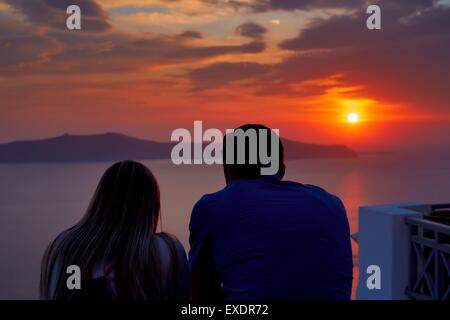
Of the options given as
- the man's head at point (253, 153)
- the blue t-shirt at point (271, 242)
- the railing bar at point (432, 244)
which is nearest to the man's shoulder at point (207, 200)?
the blue t-shirt at point (271, 242)

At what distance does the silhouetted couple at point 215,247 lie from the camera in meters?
1.53

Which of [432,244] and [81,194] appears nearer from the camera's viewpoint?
[432,244]

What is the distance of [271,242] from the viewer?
1.52 meters

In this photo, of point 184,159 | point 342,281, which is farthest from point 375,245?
point 342,281

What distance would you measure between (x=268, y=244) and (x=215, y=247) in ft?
0.50

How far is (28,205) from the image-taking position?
114875 millimetres

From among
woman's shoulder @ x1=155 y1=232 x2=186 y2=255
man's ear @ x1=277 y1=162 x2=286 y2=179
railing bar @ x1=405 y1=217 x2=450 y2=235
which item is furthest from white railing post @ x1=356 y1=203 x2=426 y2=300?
woman's shoulder @ x1=155 y1=232 x2=186 y2=255

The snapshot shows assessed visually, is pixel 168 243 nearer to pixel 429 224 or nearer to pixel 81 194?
pixel 429 224

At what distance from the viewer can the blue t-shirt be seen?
1.52 metres

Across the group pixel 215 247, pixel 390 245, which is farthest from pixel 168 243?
pixel 390 245

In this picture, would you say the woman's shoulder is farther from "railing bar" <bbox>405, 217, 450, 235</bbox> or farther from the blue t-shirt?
"railing bar" <bbox>405, 217, 450, 235</bbox>
